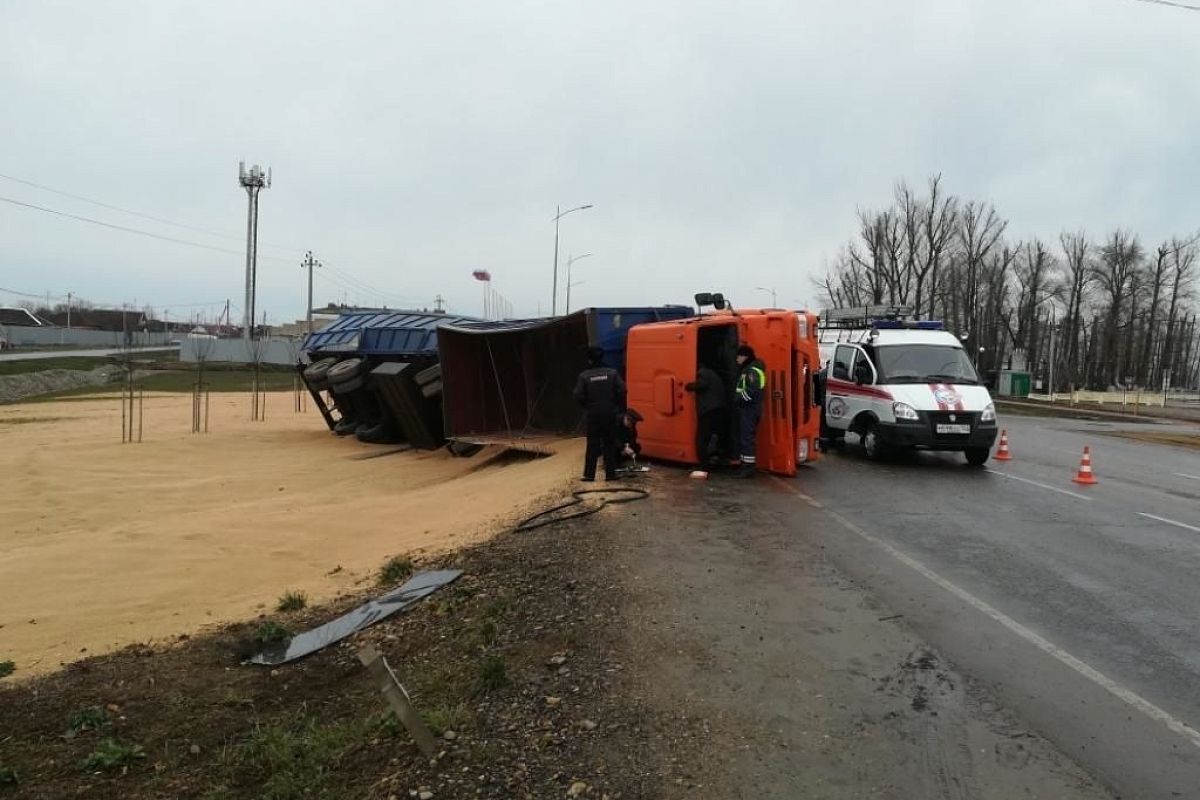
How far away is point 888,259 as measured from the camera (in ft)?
240

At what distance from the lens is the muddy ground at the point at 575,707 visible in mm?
3582

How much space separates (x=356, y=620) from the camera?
596 cm

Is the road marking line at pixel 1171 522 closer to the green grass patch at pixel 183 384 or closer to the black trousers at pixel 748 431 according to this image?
the black trousers at pixel 748 431

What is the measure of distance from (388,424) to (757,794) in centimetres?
1730

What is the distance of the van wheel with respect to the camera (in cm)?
1366

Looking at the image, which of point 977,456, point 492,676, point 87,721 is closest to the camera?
point 492,676

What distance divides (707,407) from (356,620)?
6.23 m

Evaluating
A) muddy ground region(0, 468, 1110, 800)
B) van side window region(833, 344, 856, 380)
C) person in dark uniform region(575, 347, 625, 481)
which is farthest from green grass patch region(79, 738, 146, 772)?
van side window region(833, 344, 856, 380)

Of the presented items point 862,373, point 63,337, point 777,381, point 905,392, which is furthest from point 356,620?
point 63,337

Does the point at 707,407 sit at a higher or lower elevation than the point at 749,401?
lower

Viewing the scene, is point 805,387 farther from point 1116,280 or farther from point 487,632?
point 1116,280

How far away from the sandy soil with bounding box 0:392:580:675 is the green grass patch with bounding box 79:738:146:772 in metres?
1.83

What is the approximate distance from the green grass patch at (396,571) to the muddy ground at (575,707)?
0.64 meters

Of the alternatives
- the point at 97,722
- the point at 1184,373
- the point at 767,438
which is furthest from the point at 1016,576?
the point at 1184,373
